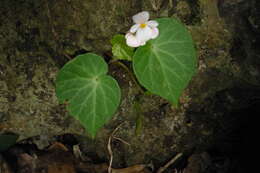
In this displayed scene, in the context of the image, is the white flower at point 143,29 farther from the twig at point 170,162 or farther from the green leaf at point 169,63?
the twig at point 170,162

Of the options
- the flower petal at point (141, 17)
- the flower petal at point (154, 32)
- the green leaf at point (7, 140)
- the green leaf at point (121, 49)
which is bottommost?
the green leaf at point (7, 140)

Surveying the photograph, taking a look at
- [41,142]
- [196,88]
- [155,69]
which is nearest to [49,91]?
[41,142]

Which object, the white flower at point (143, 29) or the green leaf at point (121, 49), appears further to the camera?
the green leaf at point (121, 49)

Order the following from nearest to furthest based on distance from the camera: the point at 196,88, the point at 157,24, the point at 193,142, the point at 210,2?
the point at 157,24 → the point at 210,2 → the point at 196,88 → the point at 193,142

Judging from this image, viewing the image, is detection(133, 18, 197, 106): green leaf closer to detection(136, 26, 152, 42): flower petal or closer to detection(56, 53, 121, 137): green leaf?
detection(136, 26, 152, 42): flower petal

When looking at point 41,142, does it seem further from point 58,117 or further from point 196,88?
point 196,88

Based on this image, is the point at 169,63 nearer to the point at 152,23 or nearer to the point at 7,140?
the point at 152,23

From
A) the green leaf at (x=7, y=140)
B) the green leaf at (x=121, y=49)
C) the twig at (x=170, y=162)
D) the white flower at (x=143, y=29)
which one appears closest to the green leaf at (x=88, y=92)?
Result: the green leaf at (x=121, y=49)

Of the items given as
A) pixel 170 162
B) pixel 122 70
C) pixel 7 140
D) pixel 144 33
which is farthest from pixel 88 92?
pixel 170 162
